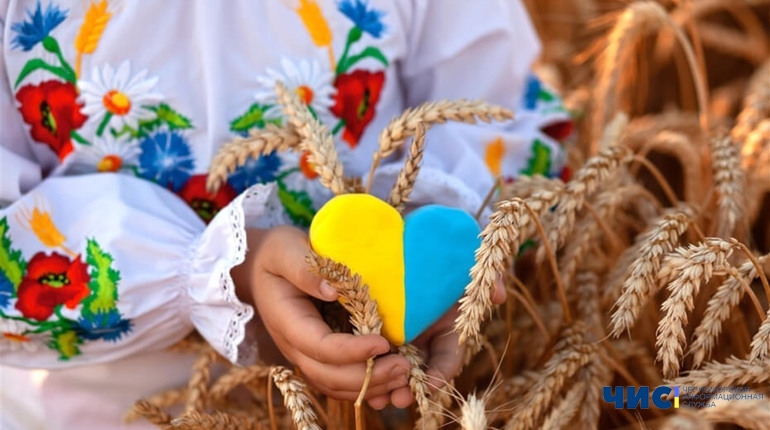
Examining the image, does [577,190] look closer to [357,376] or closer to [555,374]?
[555,374]

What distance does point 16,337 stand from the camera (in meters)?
0.90

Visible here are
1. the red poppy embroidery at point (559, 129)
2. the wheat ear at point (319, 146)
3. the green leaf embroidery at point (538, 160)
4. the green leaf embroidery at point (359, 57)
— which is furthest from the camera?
the red poppy embroidery at point (559, 129)

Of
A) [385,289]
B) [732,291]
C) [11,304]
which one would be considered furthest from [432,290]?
[11,304]

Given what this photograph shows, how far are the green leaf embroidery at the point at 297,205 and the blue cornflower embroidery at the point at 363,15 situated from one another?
0.21m

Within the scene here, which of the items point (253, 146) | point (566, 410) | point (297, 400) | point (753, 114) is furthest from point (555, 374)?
point (753, 114)

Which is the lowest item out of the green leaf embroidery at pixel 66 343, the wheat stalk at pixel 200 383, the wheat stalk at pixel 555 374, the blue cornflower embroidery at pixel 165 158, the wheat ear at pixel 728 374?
the wheat stalk at pixel 200 383

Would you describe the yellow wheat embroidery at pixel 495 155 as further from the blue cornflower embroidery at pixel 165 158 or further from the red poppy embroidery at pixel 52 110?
the red poppy embroidery at pixel 52 110

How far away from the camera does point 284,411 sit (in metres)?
0.94

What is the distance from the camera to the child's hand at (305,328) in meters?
0.71

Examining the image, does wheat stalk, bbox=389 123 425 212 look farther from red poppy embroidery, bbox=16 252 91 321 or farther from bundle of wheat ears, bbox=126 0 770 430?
red poppy embroidery, bbox=16 252 91 321

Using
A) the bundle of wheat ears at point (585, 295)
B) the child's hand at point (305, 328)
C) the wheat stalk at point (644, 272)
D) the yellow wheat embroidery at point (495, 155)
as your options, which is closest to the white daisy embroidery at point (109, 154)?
the bundle of wheat ears at point (585, 295)

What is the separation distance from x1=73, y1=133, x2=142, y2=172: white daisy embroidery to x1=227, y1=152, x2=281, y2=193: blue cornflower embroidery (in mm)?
112

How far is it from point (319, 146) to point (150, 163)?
0.84ft

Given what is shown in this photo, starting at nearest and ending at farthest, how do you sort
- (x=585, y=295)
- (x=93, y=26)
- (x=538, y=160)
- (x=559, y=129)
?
(x=93, y=26) → (x=585, y=295) → (x=538, y=160) → (x=559, y=129)
